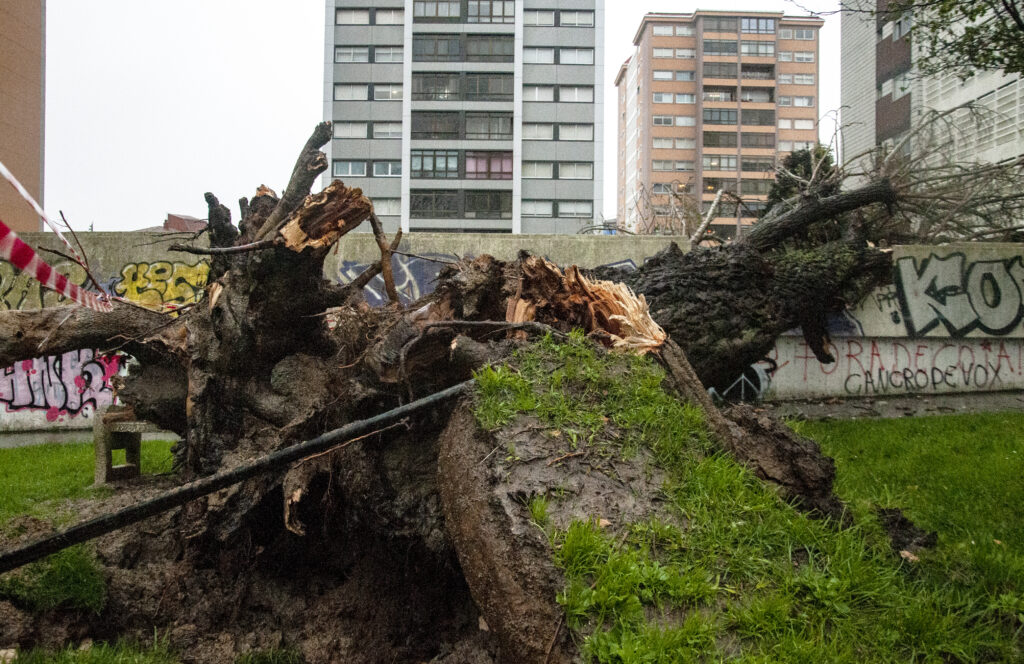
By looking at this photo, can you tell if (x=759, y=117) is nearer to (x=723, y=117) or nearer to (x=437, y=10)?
(x=723, y=117)

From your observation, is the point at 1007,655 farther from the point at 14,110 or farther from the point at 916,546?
the point at 14,110

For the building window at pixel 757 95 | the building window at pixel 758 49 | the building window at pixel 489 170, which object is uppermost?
the building window at pixel 758 49

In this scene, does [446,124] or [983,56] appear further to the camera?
[446,124]

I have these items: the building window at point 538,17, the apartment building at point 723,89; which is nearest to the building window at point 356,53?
the building window at point 538,17

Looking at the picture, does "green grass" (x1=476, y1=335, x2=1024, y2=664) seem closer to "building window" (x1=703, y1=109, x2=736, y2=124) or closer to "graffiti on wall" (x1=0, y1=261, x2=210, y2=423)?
"graffiti on wall" (x1=0, y1=261, x2=210, y2=423)

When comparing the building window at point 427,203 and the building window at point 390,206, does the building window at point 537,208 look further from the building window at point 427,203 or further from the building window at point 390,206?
the building window at point 390,206

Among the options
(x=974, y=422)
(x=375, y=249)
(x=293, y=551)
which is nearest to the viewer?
(x=293, y=551)

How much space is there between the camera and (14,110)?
67.1ft

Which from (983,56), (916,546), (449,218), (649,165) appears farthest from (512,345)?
(649,165)

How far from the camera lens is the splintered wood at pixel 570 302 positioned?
3.99 metres

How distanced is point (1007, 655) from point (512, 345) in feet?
7.52

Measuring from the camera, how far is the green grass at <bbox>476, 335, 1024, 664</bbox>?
2188 millimetres

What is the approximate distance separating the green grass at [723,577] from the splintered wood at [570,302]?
0.80 metres

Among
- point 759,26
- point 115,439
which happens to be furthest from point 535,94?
point 115,439
